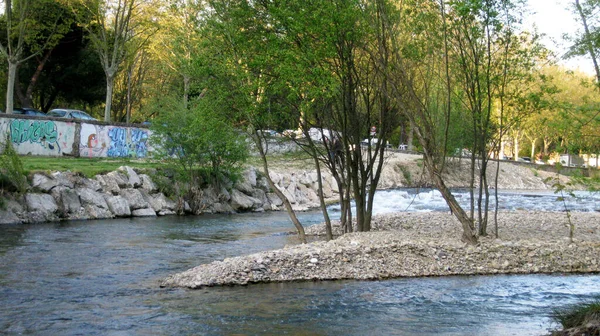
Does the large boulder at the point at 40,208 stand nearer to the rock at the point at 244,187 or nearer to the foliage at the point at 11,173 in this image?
the foliage at the point at 11,173

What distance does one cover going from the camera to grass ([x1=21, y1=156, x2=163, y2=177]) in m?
28.5

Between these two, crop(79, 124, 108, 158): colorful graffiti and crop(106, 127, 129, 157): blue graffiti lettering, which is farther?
crop(106, 127, 129, 157): blue graffiti lettering

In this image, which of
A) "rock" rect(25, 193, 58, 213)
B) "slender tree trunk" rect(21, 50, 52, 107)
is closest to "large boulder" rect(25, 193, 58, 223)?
"rock" rect(25, 193, 58, 213)

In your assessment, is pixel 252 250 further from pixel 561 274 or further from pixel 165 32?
pixel 165 32

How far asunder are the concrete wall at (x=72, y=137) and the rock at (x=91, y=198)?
5944mm

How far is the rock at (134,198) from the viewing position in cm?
3031

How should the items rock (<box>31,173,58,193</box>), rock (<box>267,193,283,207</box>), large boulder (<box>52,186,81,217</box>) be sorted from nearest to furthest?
1. rock (<box>31,173,58,193</box>)
2. large boulder (<box>52,186,81,217</box>)
3. rock (<box>267,193,283,207</box>)

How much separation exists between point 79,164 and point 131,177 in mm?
2981

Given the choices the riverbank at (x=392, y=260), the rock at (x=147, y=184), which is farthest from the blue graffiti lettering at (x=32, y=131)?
the riverbank at (x=392, y=260)

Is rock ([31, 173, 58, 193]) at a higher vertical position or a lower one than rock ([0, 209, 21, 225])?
higher

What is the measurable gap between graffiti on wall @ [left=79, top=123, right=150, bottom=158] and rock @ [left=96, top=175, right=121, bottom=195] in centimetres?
686

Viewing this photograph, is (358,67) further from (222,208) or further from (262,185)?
(262,185)

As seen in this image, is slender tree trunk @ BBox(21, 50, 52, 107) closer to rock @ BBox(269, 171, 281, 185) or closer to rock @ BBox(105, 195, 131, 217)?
rock @ BBox(269, 171, 281, 185)

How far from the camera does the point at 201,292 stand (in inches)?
527
